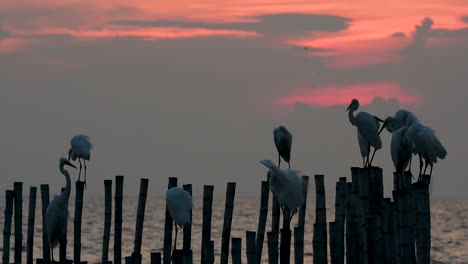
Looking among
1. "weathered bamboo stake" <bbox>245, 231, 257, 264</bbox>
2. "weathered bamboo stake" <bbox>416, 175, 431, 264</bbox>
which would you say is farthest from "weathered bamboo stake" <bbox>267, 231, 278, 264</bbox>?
"weathered bamboo stake" <bbox>416, 175, 431, 264</bbox>

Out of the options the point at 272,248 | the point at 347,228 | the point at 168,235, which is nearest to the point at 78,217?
the point at 168,235

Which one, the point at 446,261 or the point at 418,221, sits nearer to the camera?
the point at 418,221

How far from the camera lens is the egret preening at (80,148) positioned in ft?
68.2

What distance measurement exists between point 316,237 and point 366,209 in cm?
132

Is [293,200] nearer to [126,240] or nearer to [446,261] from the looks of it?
[446,261]

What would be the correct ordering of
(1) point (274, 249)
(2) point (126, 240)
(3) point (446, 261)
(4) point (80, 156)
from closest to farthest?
(1) point (274, 249), (4) point (80, 156), (3) point (446, 261), (2) point (126, 240)

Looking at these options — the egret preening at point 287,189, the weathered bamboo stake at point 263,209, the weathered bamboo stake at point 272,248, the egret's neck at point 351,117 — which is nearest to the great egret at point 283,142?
the egret's neck at point 351,117

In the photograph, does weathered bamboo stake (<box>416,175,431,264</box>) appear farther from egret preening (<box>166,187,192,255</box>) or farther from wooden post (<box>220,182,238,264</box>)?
egret preening (<box>166,187,192,255</box>)

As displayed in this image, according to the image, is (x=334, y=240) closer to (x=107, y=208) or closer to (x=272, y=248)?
(x=272, y=248)

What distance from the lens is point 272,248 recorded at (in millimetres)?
13711

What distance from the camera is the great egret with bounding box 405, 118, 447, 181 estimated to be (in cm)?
1733

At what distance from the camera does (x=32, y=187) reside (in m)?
19.3

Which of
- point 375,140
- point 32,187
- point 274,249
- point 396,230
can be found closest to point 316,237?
point 274,249

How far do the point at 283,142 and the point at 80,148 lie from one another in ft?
13.2
